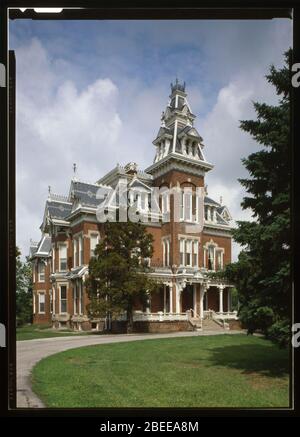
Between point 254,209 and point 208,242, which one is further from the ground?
point 254,209

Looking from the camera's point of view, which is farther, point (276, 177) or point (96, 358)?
point (96, 358)

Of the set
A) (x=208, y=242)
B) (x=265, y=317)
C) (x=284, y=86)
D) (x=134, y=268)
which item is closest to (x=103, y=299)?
(x=134, y=268)

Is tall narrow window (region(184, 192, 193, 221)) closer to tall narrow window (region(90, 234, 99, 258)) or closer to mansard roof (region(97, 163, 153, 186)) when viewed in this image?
mansard roof (region(97, 163, 153, 186))

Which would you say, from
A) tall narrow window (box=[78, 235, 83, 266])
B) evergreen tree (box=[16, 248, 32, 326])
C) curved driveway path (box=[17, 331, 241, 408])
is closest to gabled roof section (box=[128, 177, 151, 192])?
evergreen tree (box=[16, 248, 32, 326])

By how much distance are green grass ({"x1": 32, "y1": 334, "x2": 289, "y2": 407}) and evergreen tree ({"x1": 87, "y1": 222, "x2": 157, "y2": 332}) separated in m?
1.52

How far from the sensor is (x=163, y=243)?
305 inches

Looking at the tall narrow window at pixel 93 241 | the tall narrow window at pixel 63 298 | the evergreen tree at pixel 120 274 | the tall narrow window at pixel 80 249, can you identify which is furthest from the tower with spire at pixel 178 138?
the tall narrow window at pixel 63 298

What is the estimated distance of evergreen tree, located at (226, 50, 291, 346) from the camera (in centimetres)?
476

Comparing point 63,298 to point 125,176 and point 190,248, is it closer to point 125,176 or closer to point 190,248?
point 190,248

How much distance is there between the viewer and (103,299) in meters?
9.95

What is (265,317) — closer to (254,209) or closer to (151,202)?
(254,209)

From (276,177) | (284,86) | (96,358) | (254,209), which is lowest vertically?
(96,358)
